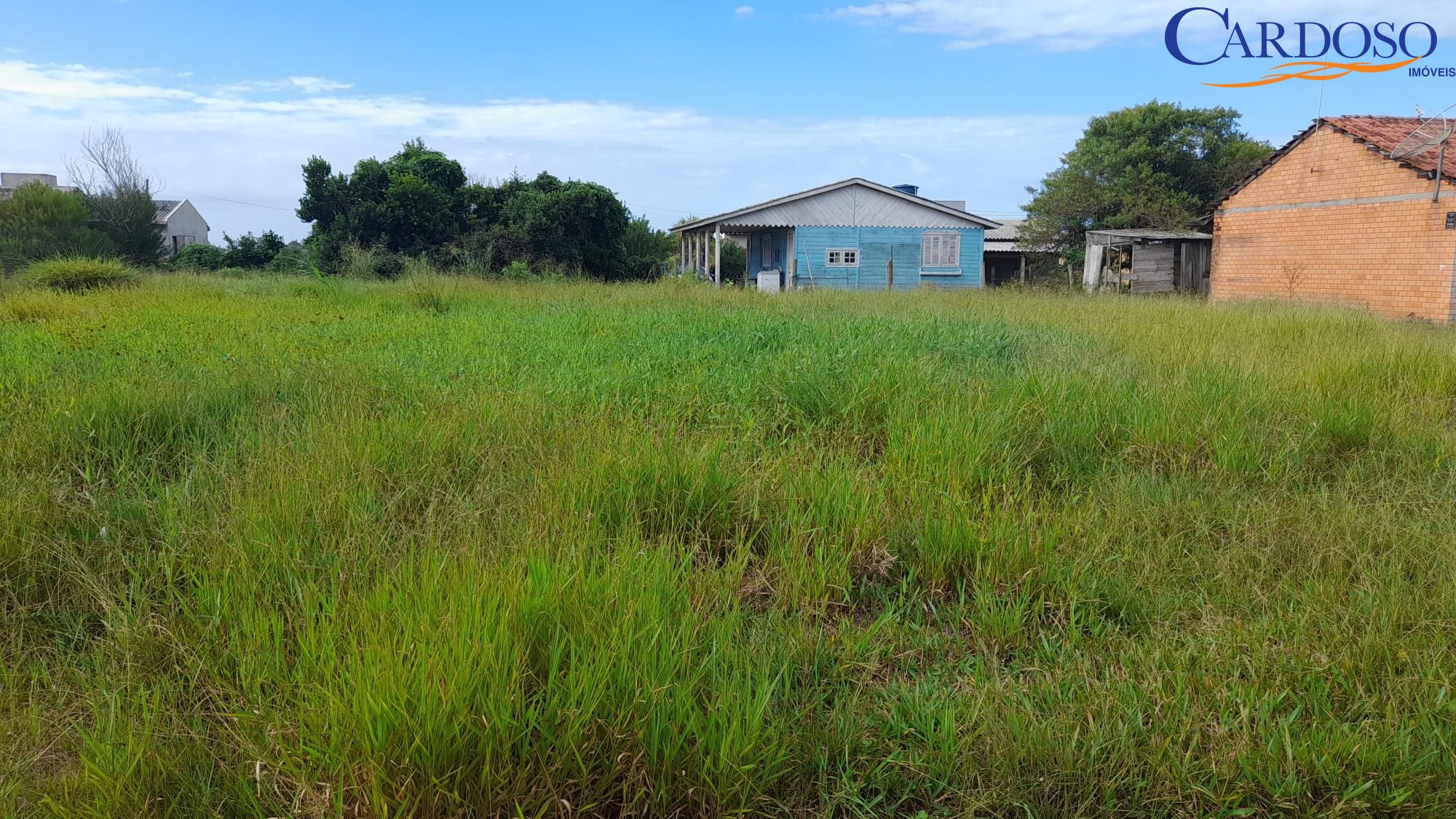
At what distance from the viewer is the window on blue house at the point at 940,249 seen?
1081 inches

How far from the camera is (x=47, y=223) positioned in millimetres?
26750

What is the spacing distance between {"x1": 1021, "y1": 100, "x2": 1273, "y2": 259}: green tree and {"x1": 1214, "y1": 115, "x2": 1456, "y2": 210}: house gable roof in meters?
14.3

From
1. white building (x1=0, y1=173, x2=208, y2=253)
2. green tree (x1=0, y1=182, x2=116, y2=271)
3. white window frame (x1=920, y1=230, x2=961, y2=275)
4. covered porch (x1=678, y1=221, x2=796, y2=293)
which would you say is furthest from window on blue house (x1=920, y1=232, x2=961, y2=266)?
white building (x1=0, y1=173, x2=208, y2=253)

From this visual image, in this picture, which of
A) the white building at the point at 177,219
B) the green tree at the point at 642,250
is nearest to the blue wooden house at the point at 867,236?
the green tree at the point at 642,250

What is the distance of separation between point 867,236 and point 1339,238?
13.0m

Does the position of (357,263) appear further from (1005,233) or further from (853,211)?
(1005,233)

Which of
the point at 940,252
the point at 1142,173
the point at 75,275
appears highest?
the point at 1142,173

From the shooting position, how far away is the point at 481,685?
6.09 feet

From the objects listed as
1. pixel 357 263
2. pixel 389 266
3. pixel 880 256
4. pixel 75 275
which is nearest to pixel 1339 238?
pixel 880 256

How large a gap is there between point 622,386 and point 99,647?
3340 millimetres

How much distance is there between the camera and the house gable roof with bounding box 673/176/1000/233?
86.2ft

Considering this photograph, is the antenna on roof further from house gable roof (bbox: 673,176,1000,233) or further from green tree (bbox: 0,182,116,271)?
green tree (bbox: 0,182,116,271)

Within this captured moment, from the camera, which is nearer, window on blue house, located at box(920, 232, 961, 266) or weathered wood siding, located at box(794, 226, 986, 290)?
weathered wood siding, located at box(794, 226, 986, 290)

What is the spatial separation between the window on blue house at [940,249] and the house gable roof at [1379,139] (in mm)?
8871
